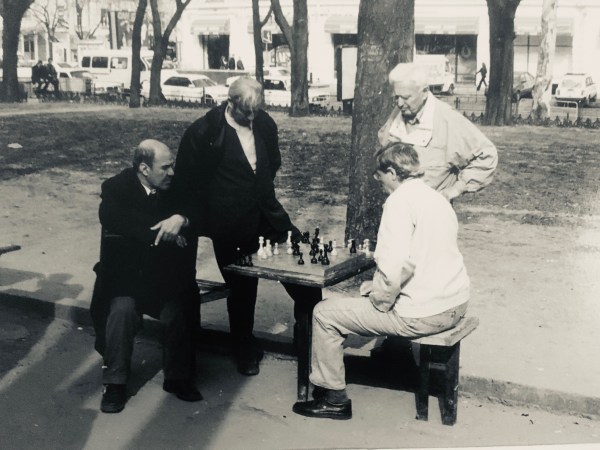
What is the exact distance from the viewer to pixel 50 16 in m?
60.4

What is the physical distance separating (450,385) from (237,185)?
1532 millimetres

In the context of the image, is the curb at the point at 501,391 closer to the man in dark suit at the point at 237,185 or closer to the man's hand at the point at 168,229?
the man in dark suit at the point at 237,185

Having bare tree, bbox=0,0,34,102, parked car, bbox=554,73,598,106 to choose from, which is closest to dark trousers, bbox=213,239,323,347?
parked car, bbox=554,73,598,106

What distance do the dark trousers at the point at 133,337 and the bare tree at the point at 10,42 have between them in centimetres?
2533

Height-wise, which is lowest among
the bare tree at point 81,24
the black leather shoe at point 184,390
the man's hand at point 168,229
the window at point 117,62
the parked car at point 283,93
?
the black leather shoe at point 184,390

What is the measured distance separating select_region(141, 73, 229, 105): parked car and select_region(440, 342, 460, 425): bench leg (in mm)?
26412

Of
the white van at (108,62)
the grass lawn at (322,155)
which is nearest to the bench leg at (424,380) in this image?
the grass lawn at (322,155)

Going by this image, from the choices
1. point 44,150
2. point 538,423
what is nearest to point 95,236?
point 538,423

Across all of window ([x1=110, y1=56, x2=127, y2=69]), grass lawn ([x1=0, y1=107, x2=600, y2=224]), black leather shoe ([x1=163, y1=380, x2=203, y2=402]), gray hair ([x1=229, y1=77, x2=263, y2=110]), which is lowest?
black leather shoe ([x1=163, y1=380, x2=203, y2=402])

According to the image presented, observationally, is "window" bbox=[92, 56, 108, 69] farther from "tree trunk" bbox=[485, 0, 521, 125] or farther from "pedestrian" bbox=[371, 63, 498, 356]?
"pedestrian" bbox=[371, 63, 498, 356]

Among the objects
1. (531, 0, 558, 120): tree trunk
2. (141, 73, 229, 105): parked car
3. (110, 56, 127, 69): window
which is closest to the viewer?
(531, 0, 558, 120): tree trunk

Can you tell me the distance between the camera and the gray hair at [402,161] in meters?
4.01

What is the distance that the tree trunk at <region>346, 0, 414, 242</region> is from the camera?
622 centimetres

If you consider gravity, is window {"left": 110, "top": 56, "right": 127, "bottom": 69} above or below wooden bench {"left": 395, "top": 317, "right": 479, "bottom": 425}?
above
